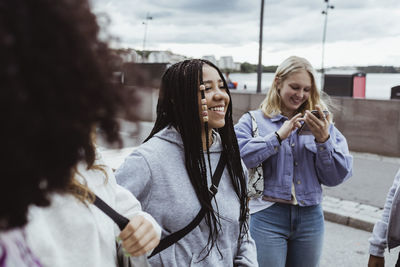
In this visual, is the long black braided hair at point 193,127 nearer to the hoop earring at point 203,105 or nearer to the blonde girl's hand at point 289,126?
the hoop earring at point 203,105

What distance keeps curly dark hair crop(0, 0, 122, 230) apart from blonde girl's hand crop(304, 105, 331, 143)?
215 cm

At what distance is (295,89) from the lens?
9.47 ft

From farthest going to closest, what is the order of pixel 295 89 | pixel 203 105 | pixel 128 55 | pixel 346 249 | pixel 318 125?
pixel 346 249 → pixel 295 89 → pixel 318 125 → pixel 203 105 → pixel 128 55

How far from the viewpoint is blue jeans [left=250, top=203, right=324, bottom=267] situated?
8.71 feet

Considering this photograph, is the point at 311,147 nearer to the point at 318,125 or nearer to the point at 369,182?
the point at 318,125

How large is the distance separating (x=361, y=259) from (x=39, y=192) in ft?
15.6

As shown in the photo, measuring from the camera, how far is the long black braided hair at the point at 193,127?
1882mm

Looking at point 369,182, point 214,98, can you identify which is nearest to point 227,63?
point 369,182

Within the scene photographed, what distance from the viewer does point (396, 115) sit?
9039 mm

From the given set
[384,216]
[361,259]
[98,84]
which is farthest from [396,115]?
[98,84]

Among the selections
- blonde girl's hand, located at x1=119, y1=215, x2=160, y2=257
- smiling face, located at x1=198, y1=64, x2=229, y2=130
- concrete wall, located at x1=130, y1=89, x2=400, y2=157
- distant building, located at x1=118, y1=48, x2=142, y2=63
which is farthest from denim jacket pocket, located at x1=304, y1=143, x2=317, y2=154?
concrete wall, located at x1=130, y1=89, x2=400, y2=157

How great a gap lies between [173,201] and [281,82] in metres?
1.50

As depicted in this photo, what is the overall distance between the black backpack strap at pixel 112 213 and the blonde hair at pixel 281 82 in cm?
195

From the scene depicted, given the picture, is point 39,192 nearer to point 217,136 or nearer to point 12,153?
point 12,153
